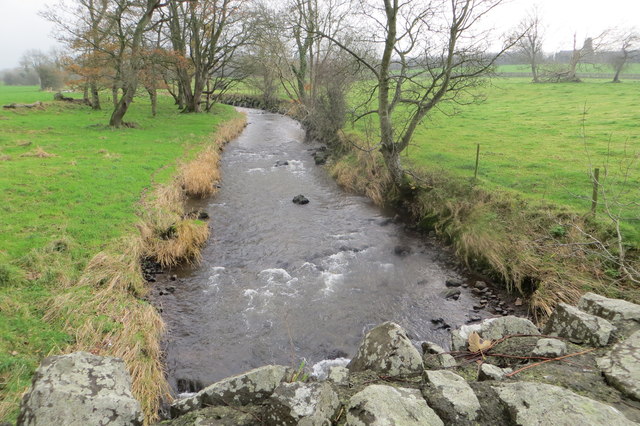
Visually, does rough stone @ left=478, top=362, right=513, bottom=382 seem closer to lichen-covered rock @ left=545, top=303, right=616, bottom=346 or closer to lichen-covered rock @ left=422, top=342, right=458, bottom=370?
lichen-covered rock @ left=422, top=342, right=458, bottom=370

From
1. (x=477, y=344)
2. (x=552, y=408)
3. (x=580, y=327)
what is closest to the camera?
(x=552, y=408)

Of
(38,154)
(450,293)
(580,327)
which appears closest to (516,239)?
(450,293)

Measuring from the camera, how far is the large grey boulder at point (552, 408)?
3.27 meters

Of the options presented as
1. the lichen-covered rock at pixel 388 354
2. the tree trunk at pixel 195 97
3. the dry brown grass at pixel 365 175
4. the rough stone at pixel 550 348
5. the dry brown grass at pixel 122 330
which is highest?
the tree trunk at pixel 195 97

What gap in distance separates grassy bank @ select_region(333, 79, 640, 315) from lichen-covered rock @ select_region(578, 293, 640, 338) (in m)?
2.71

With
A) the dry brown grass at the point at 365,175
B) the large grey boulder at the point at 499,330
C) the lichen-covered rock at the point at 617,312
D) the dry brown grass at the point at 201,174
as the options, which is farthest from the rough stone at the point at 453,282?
the dry brown grass at the point at 201,174

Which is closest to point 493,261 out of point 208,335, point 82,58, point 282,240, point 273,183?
point 282,240

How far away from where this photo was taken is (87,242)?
9898mm

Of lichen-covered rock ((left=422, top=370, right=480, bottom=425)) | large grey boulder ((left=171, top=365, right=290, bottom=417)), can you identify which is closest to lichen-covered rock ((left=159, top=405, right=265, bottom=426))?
large grey boulder ((left=171, top=365, right=290, bottom=417))

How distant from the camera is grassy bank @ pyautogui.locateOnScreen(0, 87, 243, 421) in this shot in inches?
257

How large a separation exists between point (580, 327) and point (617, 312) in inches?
30.4

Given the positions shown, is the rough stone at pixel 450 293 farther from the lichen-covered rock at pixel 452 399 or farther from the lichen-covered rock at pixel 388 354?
the lichen-covered rock at pixel 452 399

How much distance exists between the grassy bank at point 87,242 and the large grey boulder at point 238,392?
1689mm

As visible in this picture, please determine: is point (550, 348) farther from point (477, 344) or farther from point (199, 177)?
point (199, 177)
